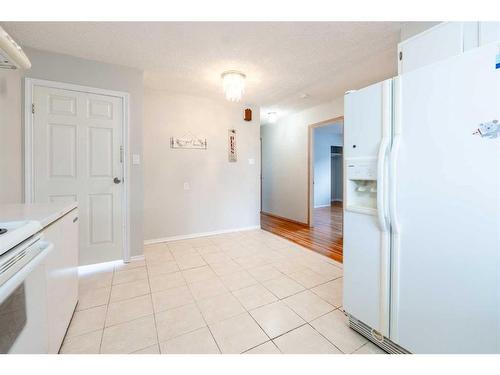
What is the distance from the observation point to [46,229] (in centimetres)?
108

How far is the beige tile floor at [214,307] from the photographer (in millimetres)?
1359

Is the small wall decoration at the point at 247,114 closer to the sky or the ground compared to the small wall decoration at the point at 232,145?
closer to the sky

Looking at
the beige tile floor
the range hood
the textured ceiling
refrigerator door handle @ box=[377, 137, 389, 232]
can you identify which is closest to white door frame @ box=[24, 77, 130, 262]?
the textured ceiling

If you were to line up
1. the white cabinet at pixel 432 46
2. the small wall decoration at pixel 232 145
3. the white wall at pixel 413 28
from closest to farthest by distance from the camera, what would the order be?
the white cabinet at pixel 432 46, the white wall at pixel 413 28, the small wall decoration at pixel 232 145

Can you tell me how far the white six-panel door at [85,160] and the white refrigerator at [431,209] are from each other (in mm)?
2555

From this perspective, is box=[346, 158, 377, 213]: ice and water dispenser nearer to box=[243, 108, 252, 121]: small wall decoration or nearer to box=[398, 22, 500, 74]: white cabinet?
box=[398, 22, 500, 74]: white cabinet

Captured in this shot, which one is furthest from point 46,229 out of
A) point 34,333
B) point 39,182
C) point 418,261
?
point 418,261

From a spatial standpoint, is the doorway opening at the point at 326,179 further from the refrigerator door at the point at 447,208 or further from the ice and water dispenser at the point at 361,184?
the refrigerator door at the point at 447,208

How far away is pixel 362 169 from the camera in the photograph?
1357 mm

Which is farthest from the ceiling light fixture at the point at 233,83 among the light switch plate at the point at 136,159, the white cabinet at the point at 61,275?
the white cabinet at the point at 61,275
